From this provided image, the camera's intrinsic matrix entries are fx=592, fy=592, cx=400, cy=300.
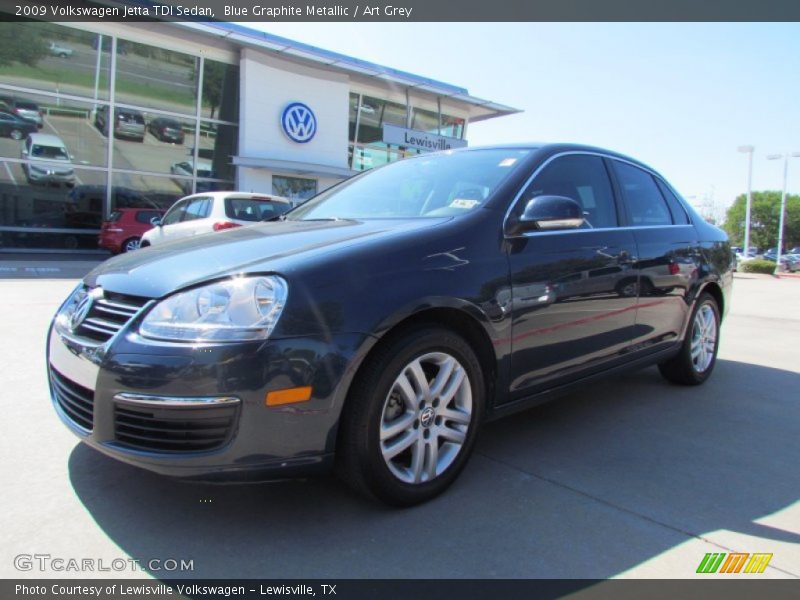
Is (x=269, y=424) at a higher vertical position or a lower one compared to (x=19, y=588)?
higher

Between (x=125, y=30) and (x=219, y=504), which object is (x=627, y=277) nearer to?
(x=219, y=504)

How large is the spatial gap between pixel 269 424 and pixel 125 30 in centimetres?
1843

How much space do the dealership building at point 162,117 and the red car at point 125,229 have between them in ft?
7.27

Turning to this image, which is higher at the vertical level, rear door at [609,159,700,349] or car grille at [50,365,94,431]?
rear door at [609,159,700,349]

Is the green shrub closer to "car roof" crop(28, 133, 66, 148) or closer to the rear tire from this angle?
the rear tire

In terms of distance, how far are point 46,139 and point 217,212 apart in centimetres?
976

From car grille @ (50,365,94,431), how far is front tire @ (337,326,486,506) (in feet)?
3.20

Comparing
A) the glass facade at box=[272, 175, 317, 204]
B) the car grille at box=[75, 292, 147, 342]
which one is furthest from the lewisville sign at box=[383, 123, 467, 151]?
the car grille at box=[75, 292, 147, 342]

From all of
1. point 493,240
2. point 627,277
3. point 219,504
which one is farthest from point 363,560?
point 627,277

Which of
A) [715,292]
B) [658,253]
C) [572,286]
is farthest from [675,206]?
[572,286]

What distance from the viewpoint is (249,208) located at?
1046cm

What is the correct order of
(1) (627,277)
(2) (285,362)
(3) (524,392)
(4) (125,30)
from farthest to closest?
(4) (125,30) < (1) (627,277) < (3) (524,392) < (2) (285,362)

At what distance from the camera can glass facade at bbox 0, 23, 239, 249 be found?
16266mm

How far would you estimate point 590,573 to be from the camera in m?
2.10
